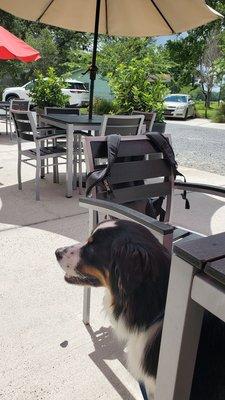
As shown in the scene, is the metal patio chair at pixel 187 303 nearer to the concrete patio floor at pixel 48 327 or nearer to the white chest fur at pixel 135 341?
the white chest fur at pixel 135 341

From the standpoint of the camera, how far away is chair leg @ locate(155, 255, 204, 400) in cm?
85

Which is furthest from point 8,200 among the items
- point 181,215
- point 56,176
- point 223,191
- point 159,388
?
point 159,388

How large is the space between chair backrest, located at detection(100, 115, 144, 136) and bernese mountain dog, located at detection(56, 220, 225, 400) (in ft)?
9.35

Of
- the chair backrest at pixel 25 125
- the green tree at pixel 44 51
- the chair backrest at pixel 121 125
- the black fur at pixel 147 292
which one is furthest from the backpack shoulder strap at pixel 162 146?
the green tree at pixel 44 51

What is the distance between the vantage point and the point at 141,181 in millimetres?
2467

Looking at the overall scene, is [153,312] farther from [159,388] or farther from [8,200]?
[8,200]

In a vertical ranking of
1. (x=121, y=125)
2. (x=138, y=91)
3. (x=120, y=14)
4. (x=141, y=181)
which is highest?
(x=120, y=14)

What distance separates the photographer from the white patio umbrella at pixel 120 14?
4.40 meters

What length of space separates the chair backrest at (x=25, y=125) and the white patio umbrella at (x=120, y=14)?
4.21ft

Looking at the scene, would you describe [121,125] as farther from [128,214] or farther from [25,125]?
Answer: [128,214]

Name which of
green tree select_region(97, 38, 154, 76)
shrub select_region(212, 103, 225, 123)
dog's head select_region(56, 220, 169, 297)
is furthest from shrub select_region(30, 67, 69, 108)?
green tree select_region(97, 38, 154, 76)

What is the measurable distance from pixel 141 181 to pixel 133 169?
0.18m

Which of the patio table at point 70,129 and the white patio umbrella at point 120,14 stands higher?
the white patio umbrella at point 120,14

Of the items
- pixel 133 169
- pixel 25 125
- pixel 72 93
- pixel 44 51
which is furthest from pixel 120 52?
pixel 133 169
